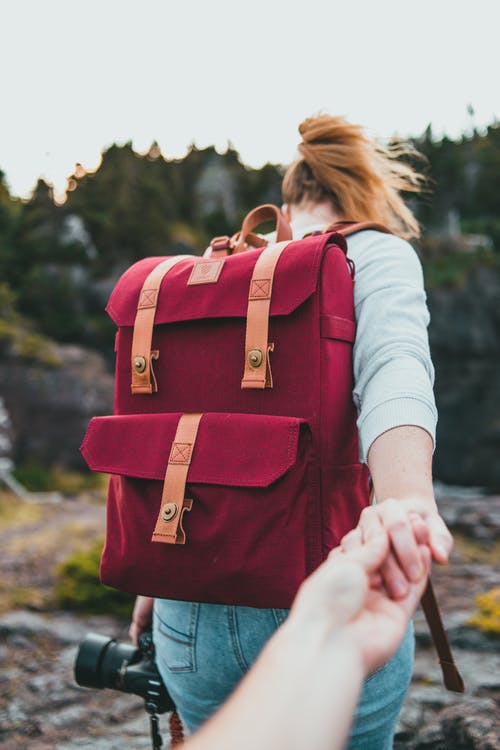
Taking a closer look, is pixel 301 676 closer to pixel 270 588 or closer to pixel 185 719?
pixel 270 588

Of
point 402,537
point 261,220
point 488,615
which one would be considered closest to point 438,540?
point 402,537

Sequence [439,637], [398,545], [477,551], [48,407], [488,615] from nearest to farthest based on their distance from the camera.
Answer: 1. [398,545]
2. [439,637]
3. [488,615]
4. [477,551]
5. [48,407]

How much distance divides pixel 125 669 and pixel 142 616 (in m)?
0.14

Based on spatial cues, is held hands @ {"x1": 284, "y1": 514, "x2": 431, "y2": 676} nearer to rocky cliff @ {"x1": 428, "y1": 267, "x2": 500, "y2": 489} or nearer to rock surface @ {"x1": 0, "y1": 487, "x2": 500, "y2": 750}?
rock surface @ {"x1": 0, "y1": 487, "x2": 500, "y2": 750}

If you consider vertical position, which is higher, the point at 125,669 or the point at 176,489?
the point at 176,489

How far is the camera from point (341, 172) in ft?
5.52

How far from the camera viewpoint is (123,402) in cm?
144

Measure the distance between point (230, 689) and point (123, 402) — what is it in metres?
0.62

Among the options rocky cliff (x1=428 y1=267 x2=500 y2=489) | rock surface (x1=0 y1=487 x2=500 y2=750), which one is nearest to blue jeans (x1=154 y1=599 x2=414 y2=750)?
Answer: rock surface (x1=0 y1=487 x2=500 y2=750)

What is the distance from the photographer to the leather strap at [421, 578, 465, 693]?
108cm

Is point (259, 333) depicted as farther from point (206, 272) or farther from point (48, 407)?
point (48, 407)

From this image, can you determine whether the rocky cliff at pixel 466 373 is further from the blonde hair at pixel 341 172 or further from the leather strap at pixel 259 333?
the leather strap at pixel 259 333

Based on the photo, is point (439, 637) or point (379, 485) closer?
point (379, 485)

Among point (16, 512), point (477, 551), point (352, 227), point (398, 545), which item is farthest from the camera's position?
point (16, 512)
